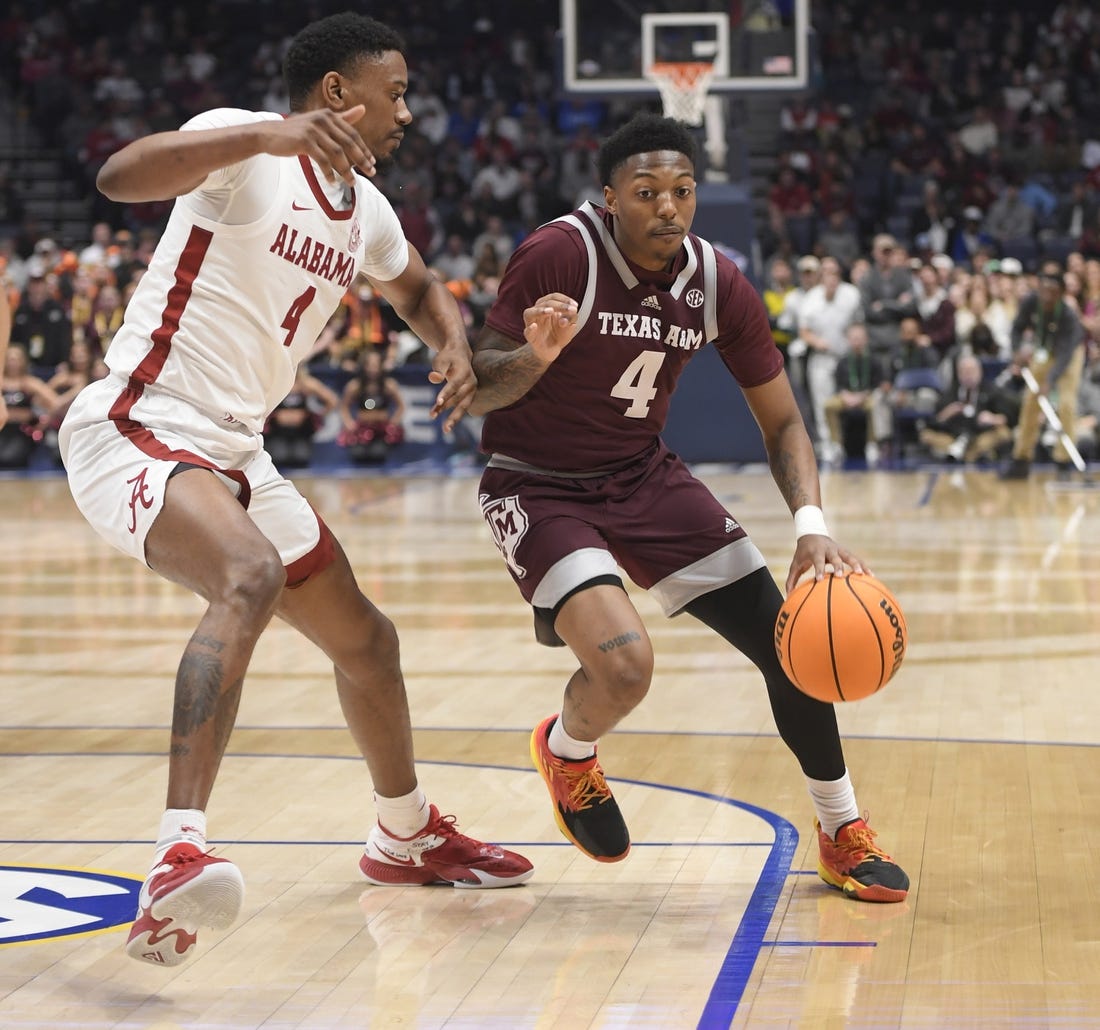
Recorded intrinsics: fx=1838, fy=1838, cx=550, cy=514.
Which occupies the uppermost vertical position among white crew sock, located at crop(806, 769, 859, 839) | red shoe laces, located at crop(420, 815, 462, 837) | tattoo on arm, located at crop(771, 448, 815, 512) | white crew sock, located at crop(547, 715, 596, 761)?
tattoo on arm, located at crop(771, 448, 815, 512)

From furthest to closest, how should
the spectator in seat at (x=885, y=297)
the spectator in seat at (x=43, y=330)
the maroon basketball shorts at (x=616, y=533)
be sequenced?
the spectator in seat at (x=43, y=330), the spectator in seat at (x=885, y=297), the maroon basketball shorts at (x=616, y=533)

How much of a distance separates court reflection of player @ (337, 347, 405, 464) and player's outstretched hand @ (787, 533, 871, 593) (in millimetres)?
14461

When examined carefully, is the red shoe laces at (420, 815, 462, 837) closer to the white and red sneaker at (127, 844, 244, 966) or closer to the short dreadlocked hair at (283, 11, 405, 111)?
the white and red sneaker at (127, 844, 244, 966)

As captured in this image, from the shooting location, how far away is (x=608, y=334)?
491 centimetres

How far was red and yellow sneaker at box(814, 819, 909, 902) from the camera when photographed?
15.2 feet

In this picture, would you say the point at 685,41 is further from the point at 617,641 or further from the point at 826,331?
the point at 617,641

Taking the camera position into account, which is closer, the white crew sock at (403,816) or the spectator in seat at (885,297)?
the white crew sock at (403,816)

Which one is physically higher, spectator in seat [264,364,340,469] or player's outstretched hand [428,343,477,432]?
player's outstretched hand [428,343,477,432]

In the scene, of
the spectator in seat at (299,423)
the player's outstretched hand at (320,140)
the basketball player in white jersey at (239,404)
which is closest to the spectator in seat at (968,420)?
the spectator in seat at (299,423)

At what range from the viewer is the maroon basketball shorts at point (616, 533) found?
4.80 m

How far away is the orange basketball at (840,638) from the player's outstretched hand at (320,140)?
5.08ft

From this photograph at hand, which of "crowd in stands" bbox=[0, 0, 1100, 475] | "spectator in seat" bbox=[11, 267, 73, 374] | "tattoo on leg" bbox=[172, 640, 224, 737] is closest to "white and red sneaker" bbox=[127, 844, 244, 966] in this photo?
"tattoo on leg" bbox=[172, 640, 224, 737]

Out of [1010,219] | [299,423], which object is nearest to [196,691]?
[299,423]

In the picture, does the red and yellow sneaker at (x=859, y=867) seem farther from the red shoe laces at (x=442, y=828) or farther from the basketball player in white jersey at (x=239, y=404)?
the red shoe laces at (x=442, y=828)
